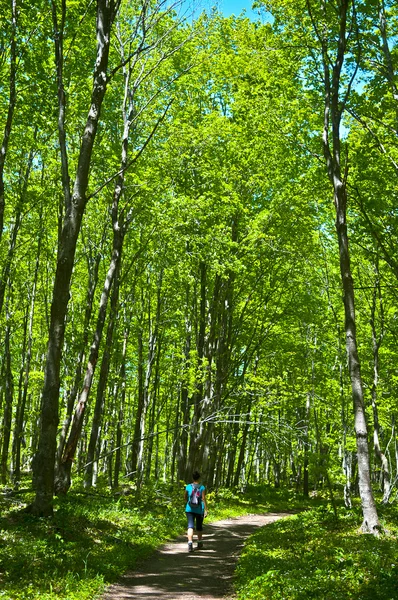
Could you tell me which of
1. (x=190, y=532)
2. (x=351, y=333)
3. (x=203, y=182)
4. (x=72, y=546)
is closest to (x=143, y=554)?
(x=190, y=532)

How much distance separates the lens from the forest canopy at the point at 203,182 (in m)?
11.9

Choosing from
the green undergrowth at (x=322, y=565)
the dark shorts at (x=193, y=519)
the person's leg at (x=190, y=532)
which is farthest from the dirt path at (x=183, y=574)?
the dark shorts at (x=193, y=519)

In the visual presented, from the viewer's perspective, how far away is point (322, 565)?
788 centimetres

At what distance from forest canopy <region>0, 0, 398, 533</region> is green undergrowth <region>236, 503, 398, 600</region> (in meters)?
1.21

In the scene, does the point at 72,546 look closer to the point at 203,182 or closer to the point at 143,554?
the point at 143,554

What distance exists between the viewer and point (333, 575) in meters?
7.31

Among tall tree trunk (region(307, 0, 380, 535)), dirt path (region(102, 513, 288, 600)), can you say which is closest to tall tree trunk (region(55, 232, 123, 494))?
dirt path (region(102, 513, 288, 600))

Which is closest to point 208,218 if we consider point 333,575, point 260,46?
point 260,46

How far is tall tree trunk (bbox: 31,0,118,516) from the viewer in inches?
359

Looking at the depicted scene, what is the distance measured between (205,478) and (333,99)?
1477cm

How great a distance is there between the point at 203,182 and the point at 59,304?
36.6 ft

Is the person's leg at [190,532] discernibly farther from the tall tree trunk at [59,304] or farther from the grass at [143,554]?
the tall tree trunk at [59,304]

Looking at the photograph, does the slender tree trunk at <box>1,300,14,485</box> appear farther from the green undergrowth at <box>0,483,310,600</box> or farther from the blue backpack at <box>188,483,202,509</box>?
the blue backpack at <box>188,483,202,509</box>

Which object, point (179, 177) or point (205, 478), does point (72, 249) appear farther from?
point (205, 478)
